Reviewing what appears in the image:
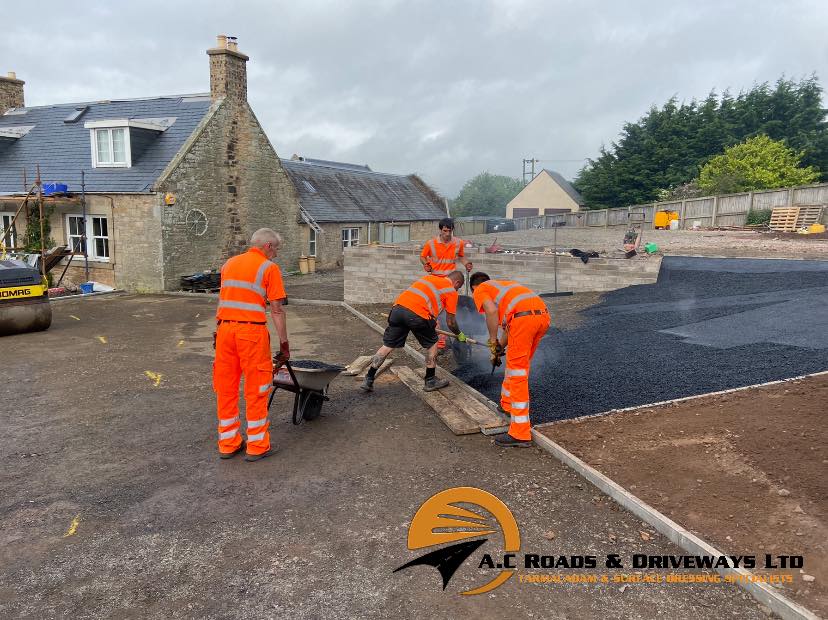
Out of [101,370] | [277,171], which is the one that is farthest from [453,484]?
[277,171]

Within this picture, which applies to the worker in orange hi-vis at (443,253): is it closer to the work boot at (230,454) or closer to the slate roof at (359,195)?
the work boot at (230,454)

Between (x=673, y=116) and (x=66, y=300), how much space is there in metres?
44.3

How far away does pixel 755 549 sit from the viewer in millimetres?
3564

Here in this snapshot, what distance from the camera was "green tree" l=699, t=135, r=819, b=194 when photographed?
32.8 metres

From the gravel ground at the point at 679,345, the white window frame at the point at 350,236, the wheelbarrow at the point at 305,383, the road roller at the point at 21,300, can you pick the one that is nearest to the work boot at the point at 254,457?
the wheelbarrow at the point at 305,383

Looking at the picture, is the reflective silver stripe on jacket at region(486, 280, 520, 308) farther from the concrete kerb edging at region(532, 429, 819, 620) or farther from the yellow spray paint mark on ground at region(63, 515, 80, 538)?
the yellow spray paint mark on ground at region(63, 515, 80, 538)

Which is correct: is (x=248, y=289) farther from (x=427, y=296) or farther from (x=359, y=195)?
(x=359, y=195)

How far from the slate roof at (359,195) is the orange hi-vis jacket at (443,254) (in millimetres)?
16485

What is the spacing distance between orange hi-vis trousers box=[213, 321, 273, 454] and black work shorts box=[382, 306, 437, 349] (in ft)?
6.36

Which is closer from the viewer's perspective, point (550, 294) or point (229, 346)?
point (229, 346)

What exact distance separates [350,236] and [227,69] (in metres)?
10.1

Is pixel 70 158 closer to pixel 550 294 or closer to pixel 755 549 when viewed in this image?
pixel 550 294

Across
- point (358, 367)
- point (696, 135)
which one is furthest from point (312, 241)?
point (696, 135)

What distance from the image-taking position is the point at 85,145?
1981 centimetres
